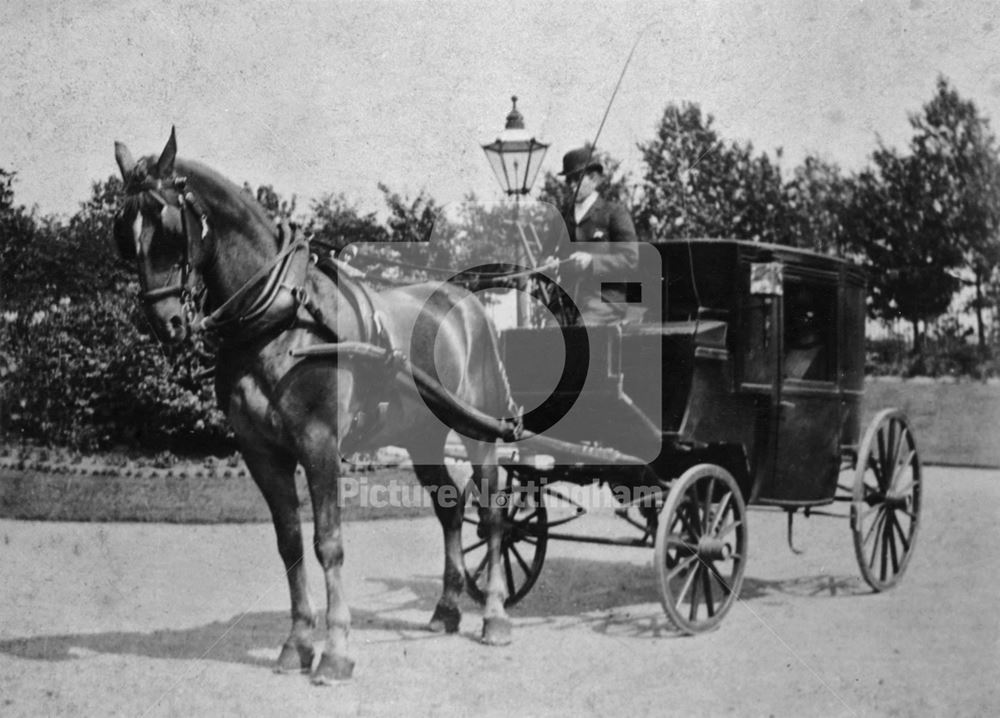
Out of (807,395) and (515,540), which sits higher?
(807,395)

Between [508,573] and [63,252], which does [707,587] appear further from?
[63,252]

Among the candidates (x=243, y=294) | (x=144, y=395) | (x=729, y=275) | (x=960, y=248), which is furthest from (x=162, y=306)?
(x=960, y=248)

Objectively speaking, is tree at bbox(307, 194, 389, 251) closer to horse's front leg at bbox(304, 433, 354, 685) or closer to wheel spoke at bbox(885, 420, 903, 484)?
horse's front leg at bbox(304, 433, 354, 685)

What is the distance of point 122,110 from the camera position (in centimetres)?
593

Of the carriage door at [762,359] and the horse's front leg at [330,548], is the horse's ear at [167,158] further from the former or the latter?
the carriage door at [762,359]

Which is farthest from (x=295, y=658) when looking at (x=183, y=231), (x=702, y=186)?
(x=702, y=186)

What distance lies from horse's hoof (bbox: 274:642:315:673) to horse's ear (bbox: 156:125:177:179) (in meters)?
2.35

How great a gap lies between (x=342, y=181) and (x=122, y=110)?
61.1 inches

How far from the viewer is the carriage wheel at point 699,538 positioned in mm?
5496

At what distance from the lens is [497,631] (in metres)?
5.56

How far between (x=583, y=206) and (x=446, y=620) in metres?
2.69

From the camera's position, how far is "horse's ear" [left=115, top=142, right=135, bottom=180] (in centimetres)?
438

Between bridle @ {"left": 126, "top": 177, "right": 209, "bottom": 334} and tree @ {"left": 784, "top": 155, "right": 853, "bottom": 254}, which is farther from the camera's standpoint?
tree @ {"left": 784, "top": 155, "right": 853, "bottom": 254}

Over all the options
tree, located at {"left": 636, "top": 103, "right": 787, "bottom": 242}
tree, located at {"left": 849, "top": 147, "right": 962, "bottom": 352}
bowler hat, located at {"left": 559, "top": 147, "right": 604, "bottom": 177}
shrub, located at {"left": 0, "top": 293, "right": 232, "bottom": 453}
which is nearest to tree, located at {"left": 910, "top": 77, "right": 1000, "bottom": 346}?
tree, located at {"left": 849, "top": 147, "right": 962, "bottom": 352}
